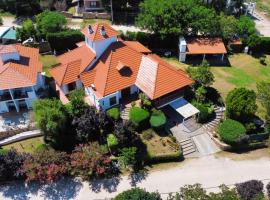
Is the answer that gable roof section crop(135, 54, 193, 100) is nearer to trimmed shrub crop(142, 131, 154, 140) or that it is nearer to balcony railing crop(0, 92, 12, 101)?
trimmed shrub crop(142, 131, 154, 140)

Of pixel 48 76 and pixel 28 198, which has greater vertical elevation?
pixel 48 76

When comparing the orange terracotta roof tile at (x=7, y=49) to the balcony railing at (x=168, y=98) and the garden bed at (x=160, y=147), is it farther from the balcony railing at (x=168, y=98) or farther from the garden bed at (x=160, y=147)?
the garden bed at (x=160, y=147)

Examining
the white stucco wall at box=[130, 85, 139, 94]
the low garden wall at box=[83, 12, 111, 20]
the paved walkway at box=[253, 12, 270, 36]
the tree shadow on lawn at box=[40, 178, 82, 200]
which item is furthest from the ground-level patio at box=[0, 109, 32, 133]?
the paved walkway at box=[253, 12, 270, 36]

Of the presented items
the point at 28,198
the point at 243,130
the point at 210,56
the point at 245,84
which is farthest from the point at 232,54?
the point at 28,198

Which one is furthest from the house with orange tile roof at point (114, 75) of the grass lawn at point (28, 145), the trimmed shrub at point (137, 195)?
the trimmed shrub at point (137, 195)

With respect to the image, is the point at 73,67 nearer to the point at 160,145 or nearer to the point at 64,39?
the point at 64,39

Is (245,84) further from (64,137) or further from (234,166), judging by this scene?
(64,137)
